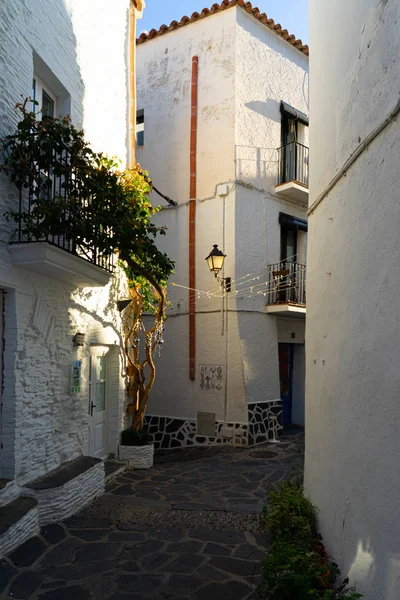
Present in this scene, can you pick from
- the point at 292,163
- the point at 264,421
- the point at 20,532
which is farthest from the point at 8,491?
the point at 292,163

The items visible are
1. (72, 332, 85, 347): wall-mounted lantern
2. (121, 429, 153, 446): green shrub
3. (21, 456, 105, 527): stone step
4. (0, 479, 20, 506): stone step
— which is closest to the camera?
(0, 479, 20, 506): stone step

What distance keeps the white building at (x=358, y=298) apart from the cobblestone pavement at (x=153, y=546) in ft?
3.29

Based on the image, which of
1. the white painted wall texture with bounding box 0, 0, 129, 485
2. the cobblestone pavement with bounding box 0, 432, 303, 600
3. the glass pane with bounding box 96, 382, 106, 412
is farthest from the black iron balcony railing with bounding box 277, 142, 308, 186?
the cobblestone pavement with bounding box 0, 432, 303, 600

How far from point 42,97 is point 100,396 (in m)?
4.63

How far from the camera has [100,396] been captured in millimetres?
8273

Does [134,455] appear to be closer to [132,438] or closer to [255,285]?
[132,438]

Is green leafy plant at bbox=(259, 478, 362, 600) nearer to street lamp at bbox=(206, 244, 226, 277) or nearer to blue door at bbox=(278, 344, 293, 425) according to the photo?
street lamp at bbox=(206, 244, 226, 277)

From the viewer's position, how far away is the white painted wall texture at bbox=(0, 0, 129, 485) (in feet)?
17.5

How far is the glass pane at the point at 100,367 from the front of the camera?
8164 millimetres

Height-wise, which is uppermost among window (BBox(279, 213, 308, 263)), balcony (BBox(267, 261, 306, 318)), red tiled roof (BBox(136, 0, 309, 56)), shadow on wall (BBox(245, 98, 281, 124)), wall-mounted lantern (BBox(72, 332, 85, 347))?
red tiled roof (BBox(136, 0, 309, 56))

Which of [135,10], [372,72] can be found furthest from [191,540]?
[135,10]

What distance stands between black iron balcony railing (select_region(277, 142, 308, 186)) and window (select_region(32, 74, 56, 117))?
19.8ft

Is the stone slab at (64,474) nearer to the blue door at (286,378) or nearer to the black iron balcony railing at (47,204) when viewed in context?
the black iron balcony railing at (47,204)

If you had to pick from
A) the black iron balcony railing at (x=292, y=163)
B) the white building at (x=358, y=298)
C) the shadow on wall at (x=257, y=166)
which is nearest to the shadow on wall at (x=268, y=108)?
the black iron balcony railing at (x=292, y=163)
